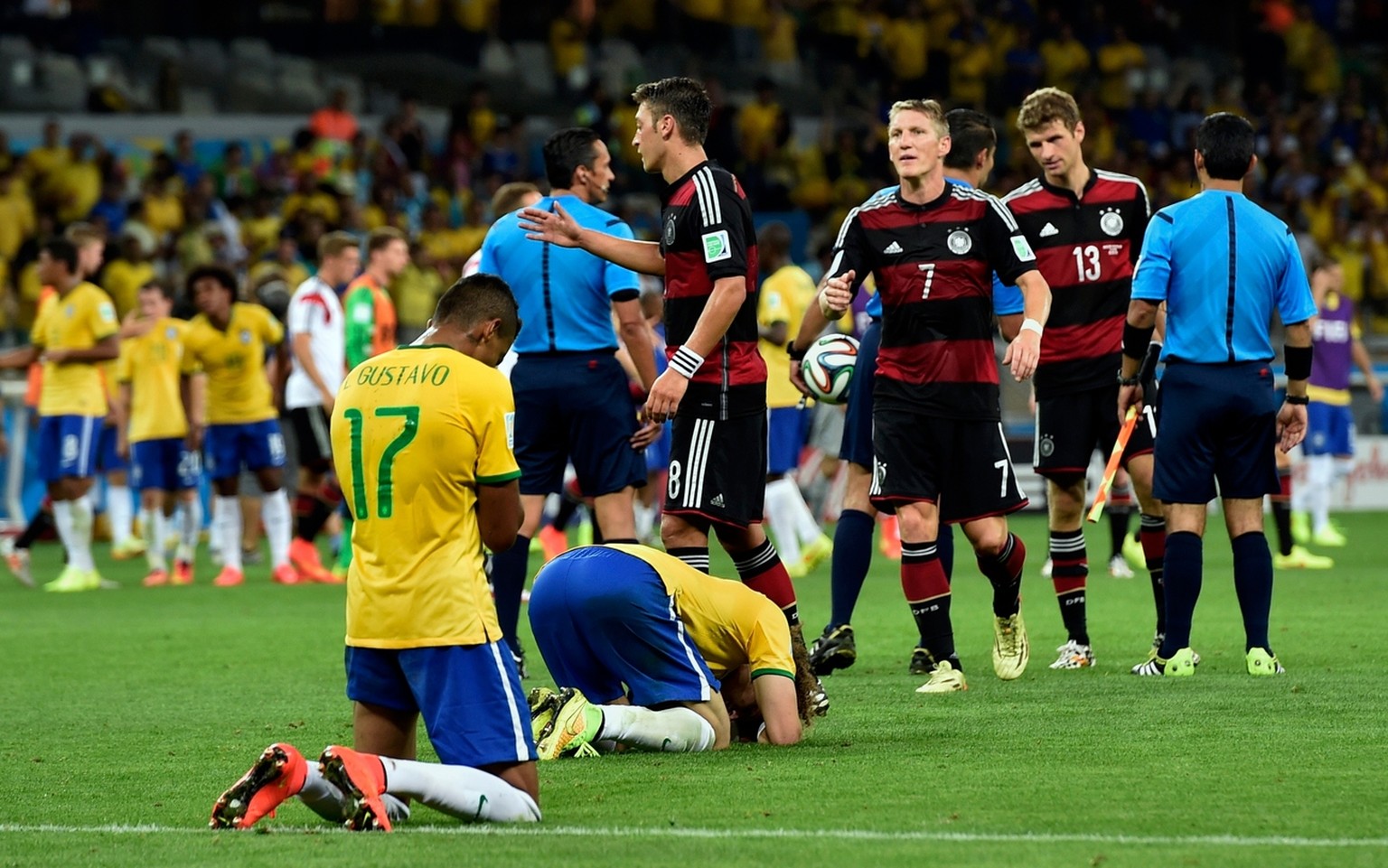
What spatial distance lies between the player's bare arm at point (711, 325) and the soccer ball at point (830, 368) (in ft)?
5.53

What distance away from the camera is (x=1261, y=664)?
8.30m

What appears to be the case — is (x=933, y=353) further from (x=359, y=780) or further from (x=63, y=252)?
(x=63, y=252)

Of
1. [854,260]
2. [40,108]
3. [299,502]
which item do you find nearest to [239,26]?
[40,108]

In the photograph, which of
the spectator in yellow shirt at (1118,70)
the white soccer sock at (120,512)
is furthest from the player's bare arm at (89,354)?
the spectator in yellow shirt at (1118,70)

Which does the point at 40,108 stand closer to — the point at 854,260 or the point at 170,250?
the point at 170,250

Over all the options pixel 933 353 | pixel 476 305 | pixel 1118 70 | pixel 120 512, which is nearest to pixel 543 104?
pixel 1118 70

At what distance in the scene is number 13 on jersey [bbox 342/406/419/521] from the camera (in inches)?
210

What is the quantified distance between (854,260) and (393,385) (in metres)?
3.06

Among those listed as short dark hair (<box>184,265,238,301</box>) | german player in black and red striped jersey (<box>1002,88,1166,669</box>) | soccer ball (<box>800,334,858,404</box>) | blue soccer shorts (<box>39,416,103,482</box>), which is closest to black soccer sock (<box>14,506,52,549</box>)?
blue soccer shorts (<box>39,416,103,482</box>)

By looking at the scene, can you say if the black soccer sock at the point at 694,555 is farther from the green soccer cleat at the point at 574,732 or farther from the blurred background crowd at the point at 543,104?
the blurred background crowd at the point at 543,104

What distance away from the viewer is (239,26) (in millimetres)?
28312

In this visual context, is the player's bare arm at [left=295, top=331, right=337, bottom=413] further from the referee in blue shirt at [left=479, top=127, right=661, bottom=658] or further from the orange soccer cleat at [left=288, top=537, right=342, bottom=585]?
the referee in blue shirt at [left=479, top=127, right=661, bottom=658]

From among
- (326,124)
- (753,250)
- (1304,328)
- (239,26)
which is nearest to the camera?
(753,250)

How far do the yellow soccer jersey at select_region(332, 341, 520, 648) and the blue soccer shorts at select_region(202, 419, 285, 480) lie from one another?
9467 mm
